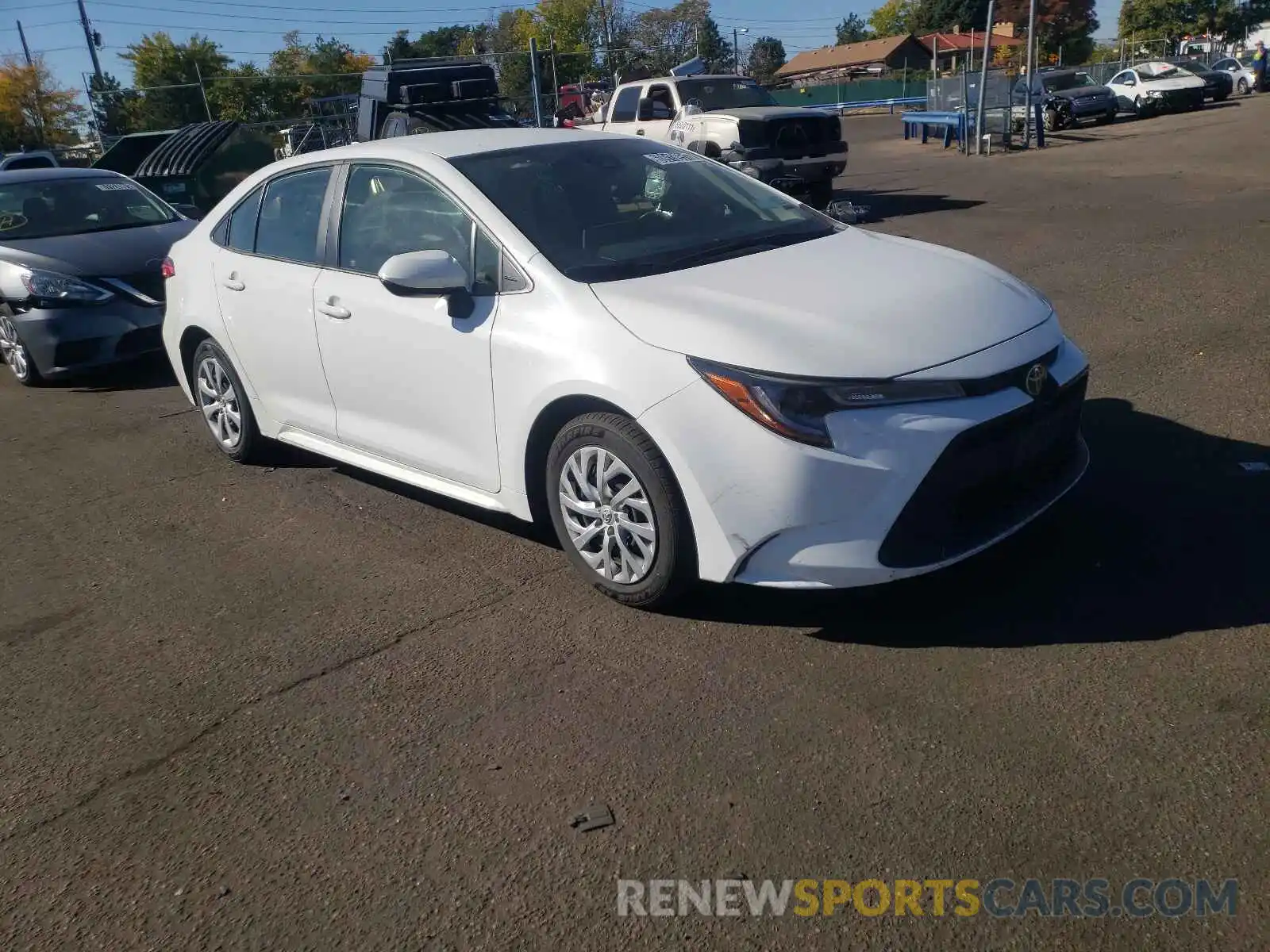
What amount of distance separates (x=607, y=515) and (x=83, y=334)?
6052 mm

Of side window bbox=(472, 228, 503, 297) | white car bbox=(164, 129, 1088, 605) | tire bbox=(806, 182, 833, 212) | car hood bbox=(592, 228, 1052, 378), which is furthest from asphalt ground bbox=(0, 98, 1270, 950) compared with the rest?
tire bbox=(806, 182, 833, 212)

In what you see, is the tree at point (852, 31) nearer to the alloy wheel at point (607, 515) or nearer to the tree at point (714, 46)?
the tree at point (714, 46)

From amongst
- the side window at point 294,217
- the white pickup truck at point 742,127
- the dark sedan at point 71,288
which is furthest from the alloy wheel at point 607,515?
the white pickup truck at point 742,127

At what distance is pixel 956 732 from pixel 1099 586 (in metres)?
1.09

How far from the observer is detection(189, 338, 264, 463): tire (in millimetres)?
5863

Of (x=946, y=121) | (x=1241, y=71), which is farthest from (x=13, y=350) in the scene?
(x=1241, y=71)

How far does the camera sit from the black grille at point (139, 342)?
8.36m

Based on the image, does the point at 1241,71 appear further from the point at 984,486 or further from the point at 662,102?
the point at 984,486

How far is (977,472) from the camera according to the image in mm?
3535

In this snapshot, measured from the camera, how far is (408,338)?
4.52 meters

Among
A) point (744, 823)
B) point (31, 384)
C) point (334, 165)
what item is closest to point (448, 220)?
point (334, 165)

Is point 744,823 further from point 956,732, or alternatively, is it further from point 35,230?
point 35,230

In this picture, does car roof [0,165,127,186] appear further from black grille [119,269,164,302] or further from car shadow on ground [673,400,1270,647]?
car shadow on ground [673,400,1270,647]

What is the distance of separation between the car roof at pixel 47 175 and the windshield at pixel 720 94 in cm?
909
